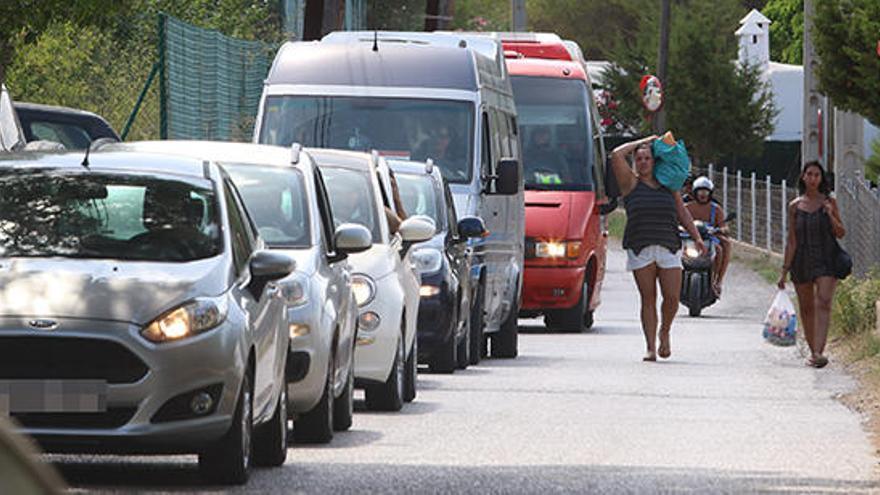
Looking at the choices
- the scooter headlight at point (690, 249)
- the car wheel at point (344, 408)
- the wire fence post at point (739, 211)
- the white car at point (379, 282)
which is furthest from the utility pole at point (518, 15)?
the car wheel at point (344, 408)

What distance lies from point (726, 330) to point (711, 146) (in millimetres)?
Answer: 46497

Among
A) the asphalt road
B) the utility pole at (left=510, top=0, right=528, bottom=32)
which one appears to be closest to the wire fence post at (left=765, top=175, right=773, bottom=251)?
the utility pole at (left=510, top=0, right=528, bottom=32)

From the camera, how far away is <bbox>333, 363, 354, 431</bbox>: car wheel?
13766 mm

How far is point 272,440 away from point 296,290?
1.32 meters

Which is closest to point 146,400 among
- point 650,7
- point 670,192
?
point 670,192

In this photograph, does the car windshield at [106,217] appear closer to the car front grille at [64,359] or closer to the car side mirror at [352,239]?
the car front grille at [64,359]

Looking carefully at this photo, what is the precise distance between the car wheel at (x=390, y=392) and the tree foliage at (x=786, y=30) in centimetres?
8873

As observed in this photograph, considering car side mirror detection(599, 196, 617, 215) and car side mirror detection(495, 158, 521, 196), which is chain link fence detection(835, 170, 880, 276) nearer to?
car side mirror detection(599, 196, 617, 215)

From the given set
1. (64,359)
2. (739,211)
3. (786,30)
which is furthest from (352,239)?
(786,30)

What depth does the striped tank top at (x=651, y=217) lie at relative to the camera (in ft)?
70.3

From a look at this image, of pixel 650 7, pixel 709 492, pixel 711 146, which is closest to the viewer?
pixel 709 492

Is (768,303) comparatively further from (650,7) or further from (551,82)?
(650,7)

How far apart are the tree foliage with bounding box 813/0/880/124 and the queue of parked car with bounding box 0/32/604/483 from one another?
15.9 ft

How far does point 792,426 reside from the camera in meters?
14.9
